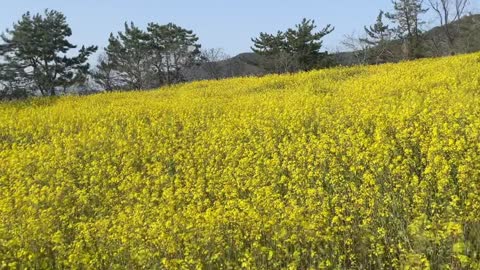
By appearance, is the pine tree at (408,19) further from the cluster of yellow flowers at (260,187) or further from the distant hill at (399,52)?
the cluster of yellow flowers at (260,187)

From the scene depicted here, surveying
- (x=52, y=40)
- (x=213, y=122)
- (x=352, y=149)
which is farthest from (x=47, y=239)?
(x=52, y=40)

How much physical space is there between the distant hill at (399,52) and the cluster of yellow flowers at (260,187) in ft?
108

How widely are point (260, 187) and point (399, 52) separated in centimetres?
4354

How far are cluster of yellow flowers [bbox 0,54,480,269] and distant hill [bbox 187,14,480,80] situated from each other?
33.0 metres

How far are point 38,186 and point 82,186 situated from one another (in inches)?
26.5

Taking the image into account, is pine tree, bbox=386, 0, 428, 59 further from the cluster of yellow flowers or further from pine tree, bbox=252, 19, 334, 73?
the cluster of yellow flowers

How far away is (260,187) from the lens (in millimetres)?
6320

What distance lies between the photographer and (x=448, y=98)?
8.92 metres

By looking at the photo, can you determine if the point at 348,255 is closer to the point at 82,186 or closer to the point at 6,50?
the point at 82,186

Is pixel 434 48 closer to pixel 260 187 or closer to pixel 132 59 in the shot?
pixel 132 59

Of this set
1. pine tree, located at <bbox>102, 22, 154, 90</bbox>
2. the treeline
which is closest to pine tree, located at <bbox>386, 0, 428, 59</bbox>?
the treeline

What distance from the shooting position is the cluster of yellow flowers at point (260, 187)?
440 centimetres

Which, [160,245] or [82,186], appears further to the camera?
[82,186]

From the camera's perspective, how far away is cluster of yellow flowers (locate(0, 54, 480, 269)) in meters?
4.40
